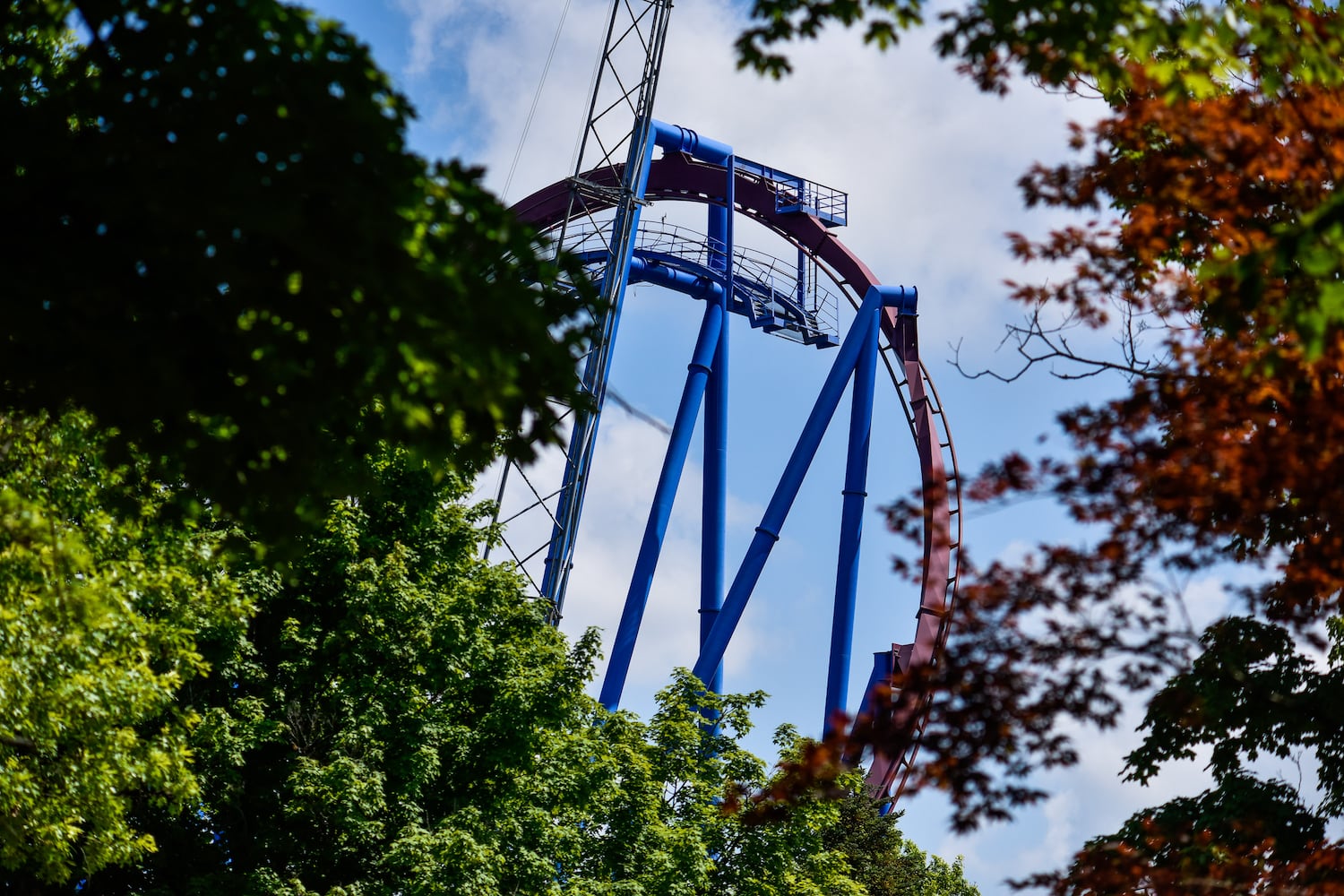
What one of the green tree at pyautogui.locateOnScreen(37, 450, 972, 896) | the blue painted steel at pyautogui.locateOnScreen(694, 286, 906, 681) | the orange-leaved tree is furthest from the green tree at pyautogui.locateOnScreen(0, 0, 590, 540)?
the blue painted steel at pyautogui.locateOnScreen(694, 286, 906, 681)

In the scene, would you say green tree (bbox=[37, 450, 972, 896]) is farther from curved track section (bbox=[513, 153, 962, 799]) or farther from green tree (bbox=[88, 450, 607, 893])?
curved track section (bbox=[513, 153, 962, 799])

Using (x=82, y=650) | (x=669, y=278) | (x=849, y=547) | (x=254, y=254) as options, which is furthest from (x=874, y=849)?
(x=254, y=254)

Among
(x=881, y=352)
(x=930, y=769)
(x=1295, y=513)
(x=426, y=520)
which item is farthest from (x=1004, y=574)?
(x=881, y=352)

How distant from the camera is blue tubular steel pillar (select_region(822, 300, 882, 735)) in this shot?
24.2 m

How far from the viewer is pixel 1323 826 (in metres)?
8.66

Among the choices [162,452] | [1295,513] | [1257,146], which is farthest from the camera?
[1295,513]

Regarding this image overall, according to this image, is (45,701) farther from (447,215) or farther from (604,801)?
(604,801)

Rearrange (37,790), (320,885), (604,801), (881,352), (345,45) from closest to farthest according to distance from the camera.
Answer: (345,45) → (37,790) → (320,885) → (604,801) → (881,352)

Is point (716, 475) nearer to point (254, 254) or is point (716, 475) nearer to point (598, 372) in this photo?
point (598, 372)

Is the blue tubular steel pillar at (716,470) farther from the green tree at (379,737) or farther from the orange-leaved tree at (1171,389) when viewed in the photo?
the orange-leaved tree at (1171,389)

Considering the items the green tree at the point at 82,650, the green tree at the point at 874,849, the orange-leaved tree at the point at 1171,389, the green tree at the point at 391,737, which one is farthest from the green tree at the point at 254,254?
the green tree at the point at 874,849

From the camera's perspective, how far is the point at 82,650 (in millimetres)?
9250

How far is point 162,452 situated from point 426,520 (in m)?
10.3

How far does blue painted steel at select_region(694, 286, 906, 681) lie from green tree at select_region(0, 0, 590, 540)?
18.7 m
